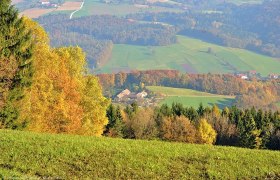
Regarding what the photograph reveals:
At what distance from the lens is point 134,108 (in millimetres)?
99000

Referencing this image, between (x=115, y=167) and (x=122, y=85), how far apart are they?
17343 cm

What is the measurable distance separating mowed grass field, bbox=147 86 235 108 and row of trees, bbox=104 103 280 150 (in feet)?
227

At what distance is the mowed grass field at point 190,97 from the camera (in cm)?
16500

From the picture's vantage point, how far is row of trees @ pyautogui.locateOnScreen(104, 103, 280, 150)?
79875 millimetres

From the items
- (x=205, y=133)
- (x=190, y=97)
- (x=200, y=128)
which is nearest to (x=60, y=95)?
(x=200, y=128)

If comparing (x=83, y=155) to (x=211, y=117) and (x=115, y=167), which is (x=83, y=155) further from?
(x=211, y=117)

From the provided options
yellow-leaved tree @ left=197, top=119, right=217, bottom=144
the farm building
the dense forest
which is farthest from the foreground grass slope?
the dense forest

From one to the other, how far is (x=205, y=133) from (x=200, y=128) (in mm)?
1561

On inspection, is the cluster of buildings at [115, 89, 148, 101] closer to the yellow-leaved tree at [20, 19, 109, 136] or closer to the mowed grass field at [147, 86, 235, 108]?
the mowed grass field at [147, 86, 235, 108]

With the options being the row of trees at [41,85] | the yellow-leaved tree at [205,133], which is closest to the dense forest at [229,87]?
the yellow-leaved tree at [205,133]

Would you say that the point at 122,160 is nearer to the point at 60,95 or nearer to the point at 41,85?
the point at 41,85

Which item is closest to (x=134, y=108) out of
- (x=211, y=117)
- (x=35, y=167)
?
(x=211, y=117)

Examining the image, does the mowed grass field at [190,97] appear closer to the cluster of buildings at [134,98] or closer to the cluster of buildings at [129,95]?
the cluster of buildings at [134,98]

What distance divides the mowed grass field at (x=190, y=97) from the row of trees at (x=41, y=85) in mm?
109855
